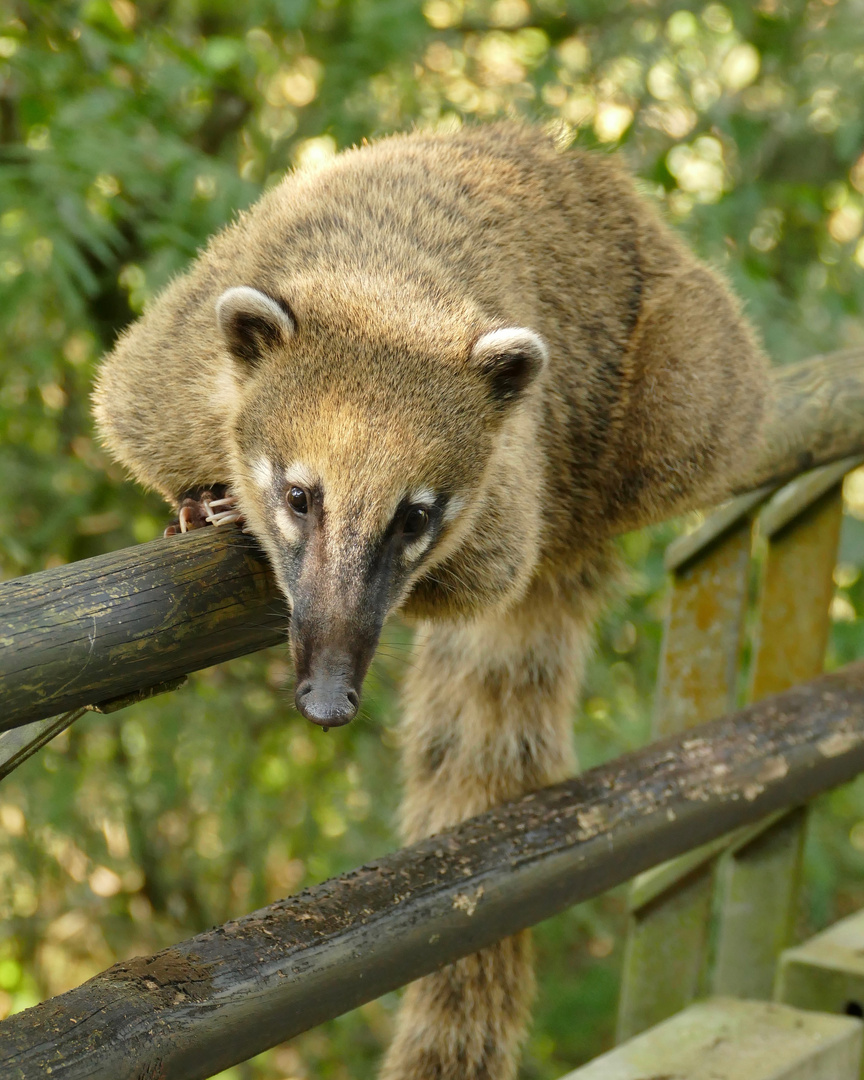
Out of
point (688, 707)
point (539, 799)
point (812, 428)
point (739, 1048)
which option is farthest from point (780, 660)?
point (539, 799)

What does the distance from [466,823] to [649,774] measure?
1.23ft

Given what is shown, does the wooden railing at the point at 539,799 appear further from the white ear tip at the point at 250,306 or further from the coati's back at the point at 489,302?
the white ear tip at the point at 250,306

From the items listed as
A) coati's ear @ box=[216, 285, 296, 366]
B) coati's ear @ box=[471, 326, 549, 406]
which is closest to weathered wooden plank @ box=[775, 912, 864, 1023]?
coati's ear @ box=[471, 326, 549, 406]

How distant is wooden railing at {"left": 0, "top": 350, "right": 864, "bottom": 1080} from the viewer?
1222 mm

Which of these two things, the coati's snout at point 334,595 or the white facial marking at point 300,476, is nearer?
the coati's snout at point 334,595

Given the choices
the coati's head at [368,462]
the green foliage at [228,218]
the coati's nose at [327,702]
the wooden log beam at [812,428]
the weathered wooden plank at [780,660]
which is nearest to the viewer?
the coati's nose at [327,702]

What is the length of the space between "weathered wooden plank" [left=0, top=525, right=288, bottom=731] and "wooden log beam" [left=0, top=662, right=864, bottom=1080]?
1.02ft

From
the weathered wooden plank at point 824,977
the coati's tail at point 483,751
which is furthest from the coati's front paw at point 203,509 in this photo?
the weathered wooden plank at point 824,977

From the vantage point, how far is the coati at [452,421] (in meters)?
1.81

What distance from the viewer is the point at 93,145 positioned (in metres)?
2.67

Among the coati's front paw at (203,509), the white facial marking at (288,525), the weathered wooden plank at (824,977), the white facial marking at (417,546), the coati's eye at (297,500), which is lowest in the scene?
the weathered wooden plank at (824,977)

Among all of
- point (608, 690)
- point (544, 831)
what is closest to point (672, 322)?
point (544, 831)

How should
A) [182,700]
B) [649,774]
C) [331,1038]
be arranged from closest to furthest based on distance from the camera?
[649,774] → [182,700] → [331,1038]

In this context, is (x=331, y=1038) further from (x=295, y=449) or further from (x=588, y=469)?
(x=295, y=449)
